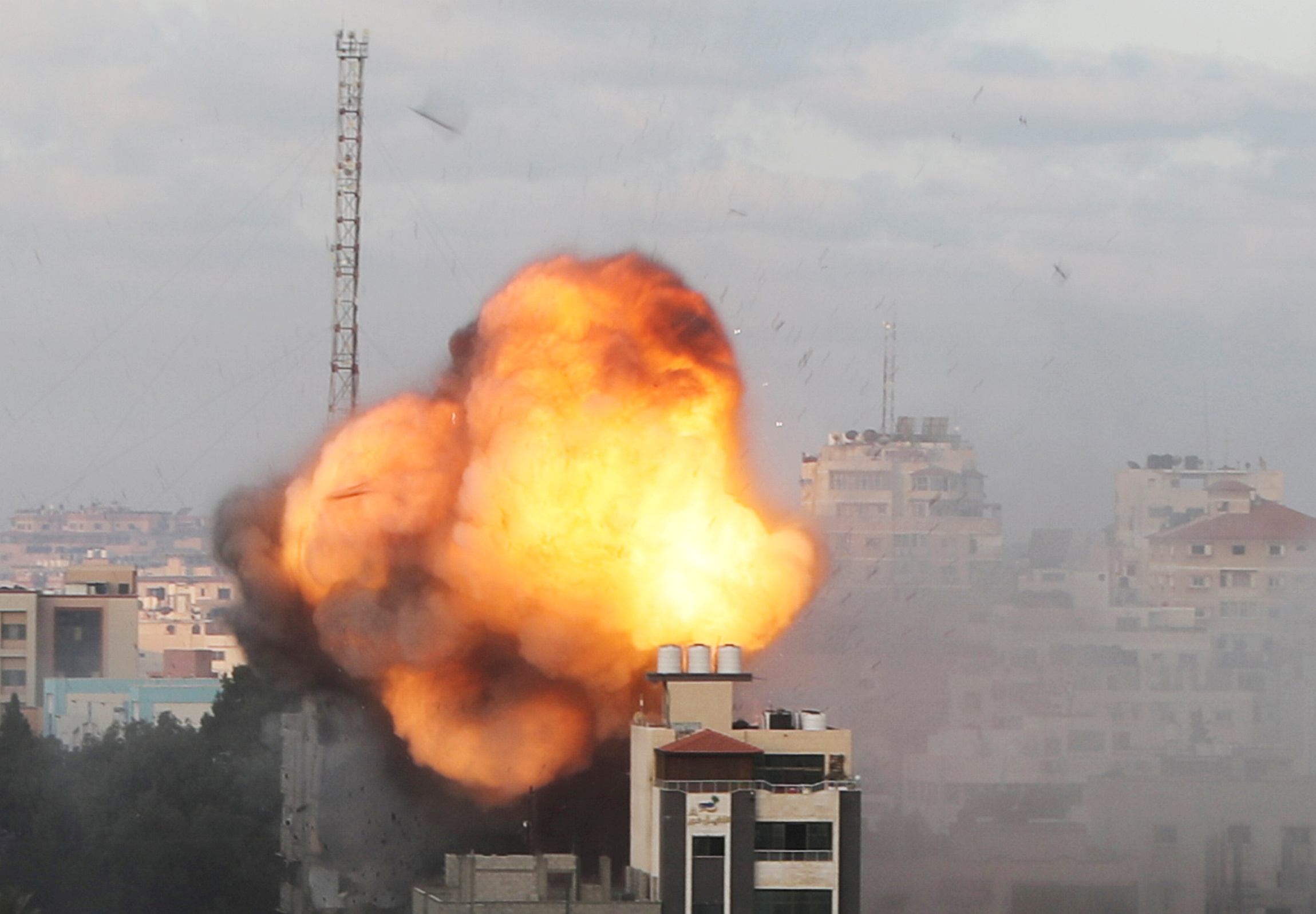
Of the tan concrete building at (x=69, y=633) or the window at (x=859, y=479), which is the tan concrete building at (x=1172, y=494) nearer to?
the window at (x=859, y=479)

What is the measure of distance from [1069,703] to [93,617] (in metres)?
64.7

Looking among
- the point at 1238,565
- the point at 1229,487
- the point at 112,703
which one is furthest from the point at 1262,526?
the point at 112,703

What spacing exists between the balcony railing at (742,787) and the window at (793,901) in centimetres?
239

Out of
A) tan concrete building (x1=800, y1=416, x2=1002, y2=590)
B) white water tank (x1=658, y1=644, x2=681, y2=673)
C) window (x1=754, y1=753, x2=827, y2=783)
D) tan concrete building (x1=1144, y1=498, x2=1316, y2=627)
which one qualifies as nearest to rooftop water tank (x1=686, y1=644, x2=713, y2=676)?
white water tank (x1=658, y1=644, x2=681, y2=673)

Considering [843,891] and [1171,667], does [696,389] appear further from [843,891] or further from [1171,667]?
[1171,667]

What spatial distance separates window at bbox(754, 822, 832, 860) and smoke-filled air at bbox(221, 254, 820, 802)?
659cm

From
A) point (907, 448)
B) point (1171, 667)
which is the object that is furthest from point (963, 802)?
point (907, 448)

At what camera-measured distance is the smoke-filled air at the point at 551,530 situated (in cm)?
7619

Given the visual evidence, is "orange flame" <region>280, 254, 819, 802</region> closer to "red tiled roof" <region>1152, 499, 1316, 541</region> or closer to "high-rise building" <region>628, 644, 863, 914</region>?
"high-rise building" <region>628, 644, 863, 914</region>

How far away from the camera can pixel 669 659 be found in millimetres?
74500

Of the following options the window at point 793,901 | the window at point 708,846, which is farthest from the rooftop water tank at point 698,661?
the window at point 793,901

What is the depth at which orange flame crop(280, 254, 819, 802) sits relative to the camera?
3000 inches

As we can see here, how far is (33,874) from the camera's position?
358 ft

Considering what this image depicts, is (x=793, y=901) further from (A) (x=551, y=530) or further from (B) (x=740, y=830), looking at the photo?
(A) (x=551, y=530)
